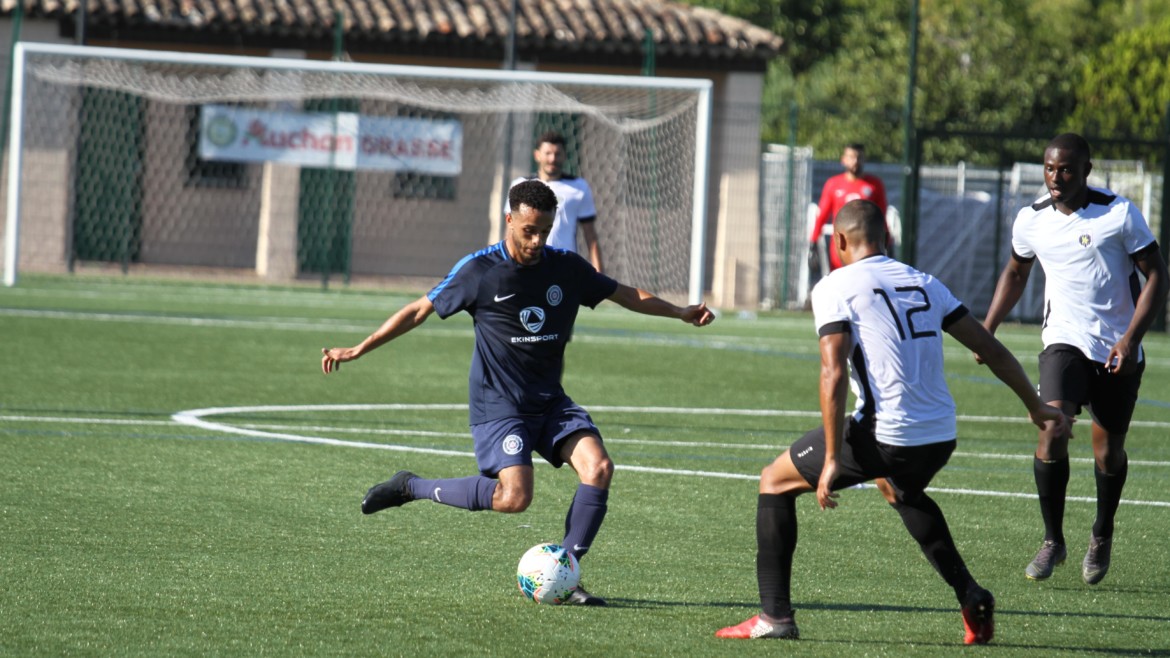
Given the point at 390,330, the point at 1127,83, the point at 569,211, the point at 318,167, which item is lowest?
the point at 390,330

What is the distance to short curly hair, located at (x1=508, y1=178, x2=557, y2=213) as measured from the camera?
245 inches

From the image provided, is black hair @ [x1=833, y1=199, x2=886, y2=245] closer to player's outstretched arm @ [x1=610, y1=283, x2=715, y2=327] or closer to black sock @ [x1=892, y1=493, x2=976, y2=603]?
black sock @ [x1=892, y1=493, x2=976, y2=603]

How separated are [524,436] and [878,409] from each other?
1.62 meters

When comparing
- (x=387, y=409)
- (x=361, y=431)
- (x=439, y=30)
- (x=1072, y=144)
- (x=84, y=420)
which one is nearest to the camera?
(x=1072, y=144)

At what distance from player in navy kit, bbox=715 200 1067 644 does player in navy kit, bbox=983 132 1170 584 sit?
1601mm

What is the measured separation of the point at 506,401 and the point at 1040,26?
35758 mm

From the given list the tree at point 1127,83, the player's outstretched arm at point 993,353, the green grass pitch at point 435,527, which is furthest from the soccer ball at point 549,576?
the tree at point 1127,83

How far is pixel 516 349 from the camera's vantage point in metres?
6.41

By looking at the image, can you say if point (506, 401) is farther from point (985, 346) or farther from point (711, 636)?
point (985, 346)

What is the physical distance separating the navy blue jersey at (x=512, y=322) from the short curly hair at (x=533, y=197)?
11.0 inches

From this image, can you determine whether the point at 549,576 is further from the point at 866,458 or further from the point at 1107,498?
the point at 1107,498

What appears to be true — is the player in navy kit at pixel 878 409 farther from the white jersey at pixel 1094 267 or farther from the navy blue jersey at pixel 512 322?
the white jersey at pixel 1094 267

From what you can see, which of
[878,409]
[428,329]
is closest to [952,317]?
[878,409]

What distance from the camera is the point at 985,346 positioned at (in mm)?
5352
